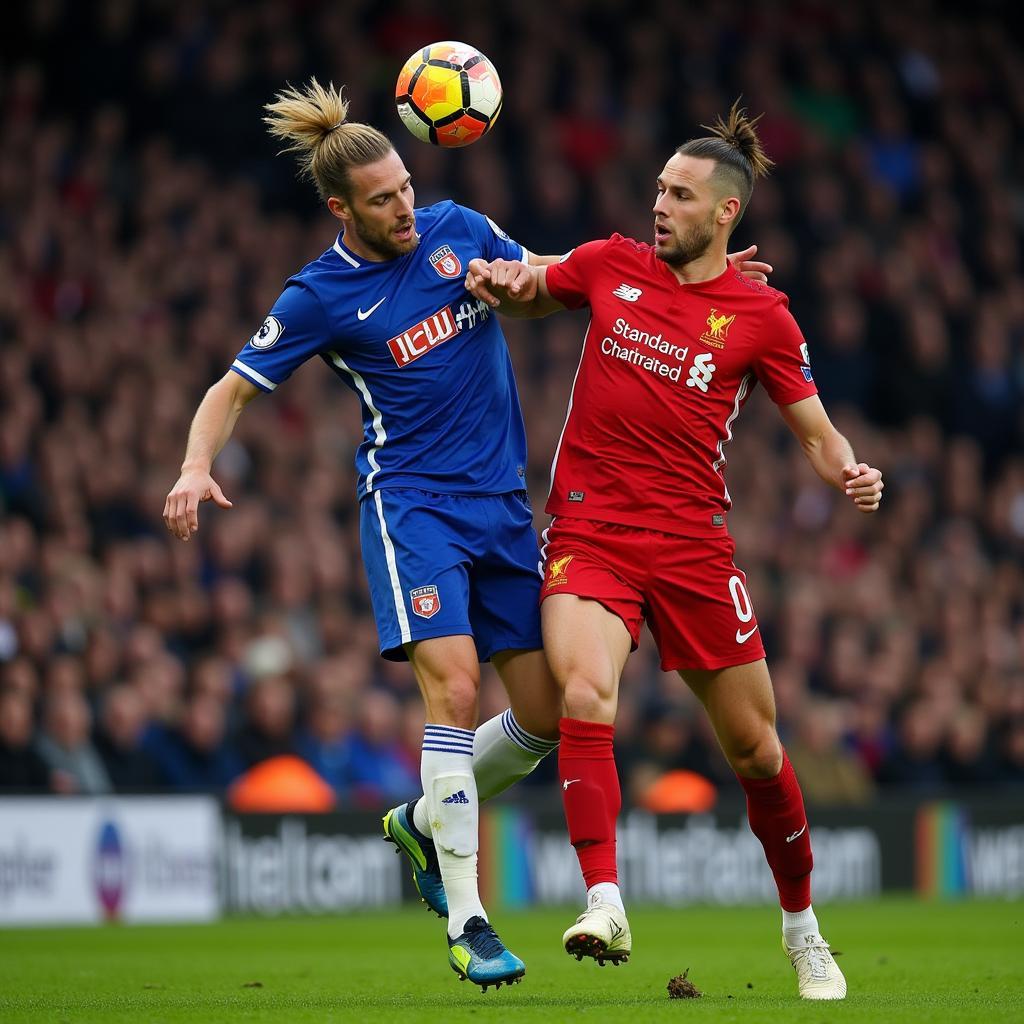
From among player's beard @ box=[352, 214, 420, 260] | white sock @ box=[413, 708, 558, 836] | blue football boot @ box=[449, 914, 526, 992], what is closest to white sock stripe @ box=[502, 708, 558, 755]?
white sock @ box=[413, 708, 558, 836]

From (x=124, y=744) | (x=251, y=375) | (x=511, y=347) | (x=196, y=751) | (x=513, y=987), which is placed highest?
(x=251, y=375)

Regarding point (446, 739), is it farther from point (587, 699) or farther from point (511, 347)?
point (511, 347)

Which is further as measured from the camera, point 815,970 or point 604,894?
point 815,970

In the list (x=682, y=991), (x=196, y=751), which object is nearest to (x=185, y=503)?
(x=682, y=991)

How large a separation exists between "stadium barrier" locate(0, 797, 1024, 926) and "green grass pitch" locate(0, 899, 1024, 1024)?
1.37 feet

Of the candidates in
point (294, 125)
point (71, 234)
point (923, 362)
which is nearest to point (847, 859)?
point (923, 362)

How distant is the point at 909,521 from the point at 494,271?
477 inches

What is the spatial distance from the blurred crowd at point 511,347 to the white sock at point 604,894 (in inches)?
270

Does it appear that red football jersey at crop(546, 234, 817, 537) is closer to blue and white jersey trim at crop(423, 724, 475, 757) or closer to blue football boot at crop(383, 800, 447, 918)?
blue and white jersey trim at crop(423, 724, 475, 757)

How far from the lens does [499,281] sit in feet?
23.7

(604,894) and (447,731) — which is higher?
(447,731)

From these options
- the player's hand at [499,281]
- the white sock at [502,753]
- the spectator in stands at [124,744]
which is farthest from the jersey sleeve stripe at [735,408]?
the spectator in stands at [124,744]

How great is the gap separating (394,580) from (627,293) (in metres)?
1.39

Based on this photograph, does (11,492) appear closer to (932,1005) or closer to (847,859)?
(847,859)
